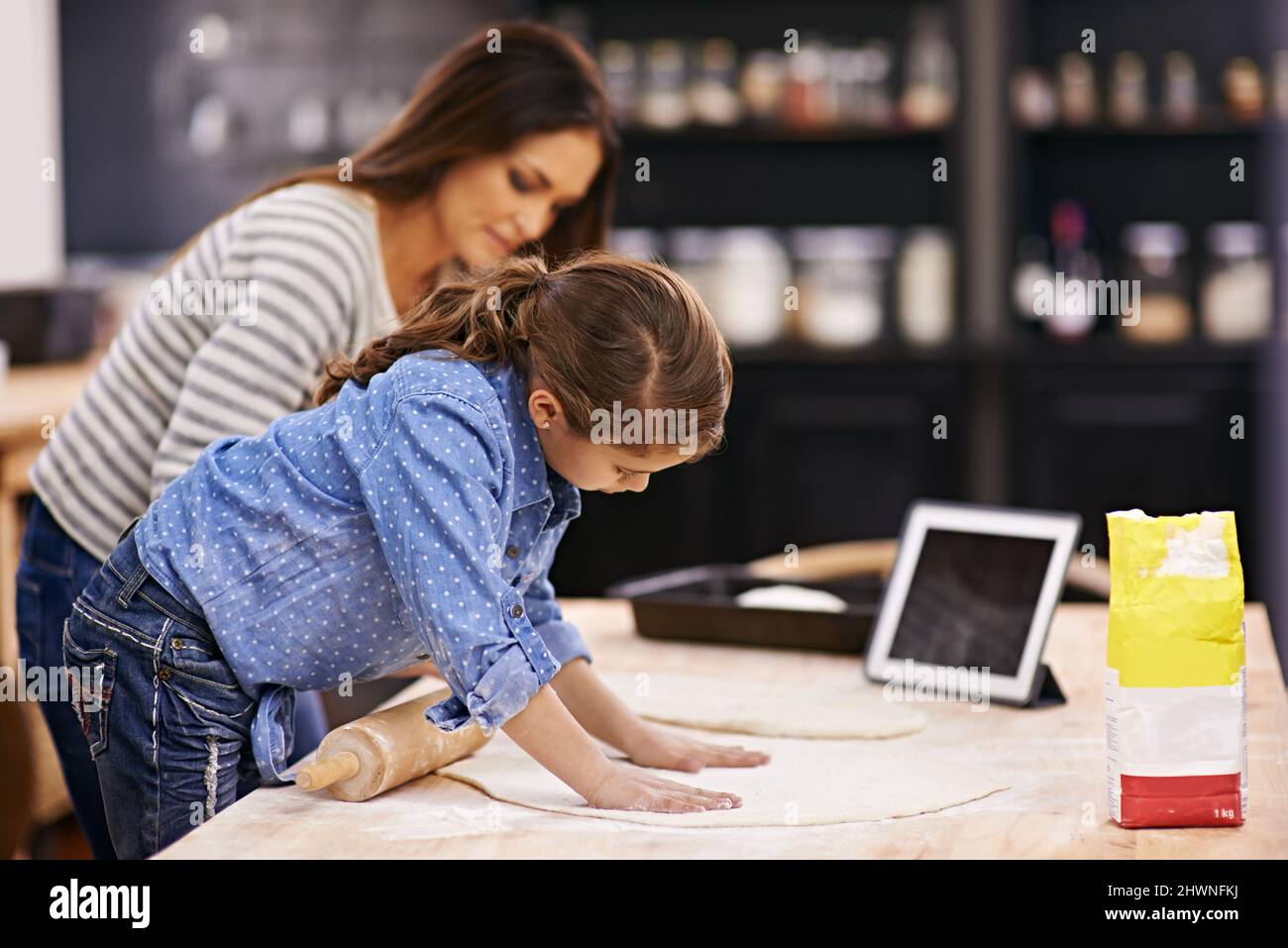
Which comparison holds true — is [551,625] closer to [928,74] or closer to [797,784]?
[797,784]

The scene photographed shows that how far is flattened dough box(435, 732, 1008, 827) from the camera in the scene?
111 cm

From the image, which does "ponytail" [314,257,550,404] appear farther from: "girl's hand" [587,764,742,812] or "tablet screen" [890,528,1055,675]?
"tablet screen" [890,528,1055,675]

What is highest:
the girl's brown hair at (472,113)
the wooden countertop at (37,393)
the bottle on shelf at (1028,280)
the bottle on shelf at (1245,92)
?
the bottle on shelf at (1245,92)

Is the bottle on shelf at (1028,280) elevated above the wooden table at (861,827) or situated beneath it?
elevated above

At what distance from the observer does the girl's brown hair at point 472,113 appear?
164 cm

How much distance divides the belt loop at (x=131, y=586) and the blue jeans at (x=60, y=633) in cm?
31

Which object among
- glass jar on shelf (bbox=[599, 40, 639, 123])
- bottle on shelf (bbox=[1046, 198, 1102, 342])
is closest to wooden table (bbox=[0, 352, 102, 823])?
glass jar on shelf (bbox=[599, 40, 639, 123])

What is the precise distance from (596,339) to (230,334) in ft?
1.50

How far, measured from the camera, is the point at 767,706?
1449mm

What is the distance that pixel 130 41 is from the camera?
4496 millimetres

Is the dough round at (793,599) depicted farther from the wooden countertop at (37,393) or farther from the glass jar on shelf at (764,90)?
the glass jar on shelf at (764,90)

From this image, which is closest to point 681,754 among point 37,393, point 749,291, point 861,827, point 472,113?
point 861,827

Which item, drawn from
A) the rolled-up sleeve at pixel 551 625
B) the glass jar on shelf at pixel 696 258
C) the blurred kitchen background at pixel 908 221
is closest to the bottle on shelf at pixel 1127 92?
the blurred kitchen background at pixel 908 221

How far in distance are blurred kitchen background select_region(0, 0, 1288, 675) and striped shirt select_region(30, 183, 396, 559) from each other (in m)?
2.22
